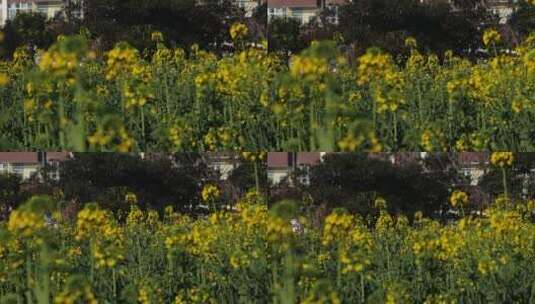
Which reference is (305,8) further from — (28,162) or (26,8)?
(28,162)

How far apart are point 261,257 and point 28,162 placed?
5.21 ft

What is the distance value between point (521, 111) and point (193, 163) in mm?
2148

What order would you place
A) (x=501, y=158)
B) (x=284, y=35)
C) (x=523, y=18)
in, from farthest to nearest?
(x=523, y=18) → (x=284, y=35) → (x=501, y=158)

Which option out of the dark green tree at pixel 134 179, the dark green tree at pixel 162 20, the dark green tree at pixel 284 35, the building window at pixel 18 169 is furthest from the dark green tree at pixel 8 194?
the dark green tree at pixel 284 35

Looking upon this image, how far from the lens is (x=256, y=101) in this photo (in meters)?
8.38

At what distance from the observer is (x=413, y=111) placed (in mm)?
8469

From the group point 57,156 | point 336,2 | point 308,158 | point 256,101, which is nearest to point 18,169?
point 57,156

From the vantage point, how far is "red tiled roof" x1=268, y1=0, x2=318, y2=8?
852cm

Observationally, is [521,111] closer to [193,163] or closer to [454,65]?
[454,65]

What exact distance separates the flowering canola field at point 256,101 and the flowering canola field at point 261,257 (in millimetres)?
453

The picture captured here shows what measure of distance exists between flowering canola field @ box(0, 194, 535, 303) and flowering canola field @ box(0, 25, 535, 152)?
45 centimetres

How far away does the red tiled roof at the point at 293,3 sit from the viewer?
27.9ft

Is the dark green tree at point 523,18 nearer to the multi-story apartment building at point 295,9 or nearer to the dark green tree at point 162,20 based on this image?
the multi-story apartment building at point 295,9

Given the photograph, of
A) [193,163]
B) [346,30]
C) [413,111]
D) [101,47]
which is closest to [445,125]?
[413,111]
